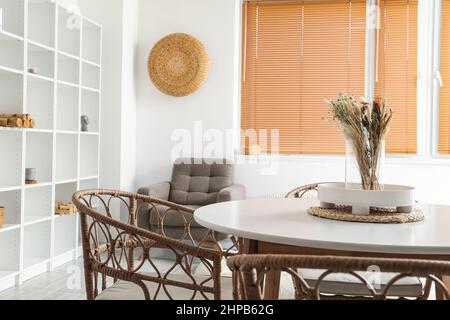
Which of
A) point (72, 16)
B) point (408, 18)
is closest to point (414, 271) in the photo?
point (72, 16)

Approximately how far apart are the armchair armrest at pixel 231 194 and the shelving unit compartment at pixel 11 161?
1.48m

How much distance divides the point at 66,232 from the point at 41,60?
141 centimetres

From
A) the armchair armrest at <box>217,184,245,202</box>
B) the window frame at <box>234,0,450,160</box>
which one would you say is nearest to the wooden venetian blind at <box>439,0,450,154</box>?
the window frame at <box>234,0,450,160</box>

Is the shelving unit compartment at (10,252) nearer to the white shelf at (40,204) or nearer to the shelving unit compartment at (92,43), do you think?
the white shelf at (40,204)

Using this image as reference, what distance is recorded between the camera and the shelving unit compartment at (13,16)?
358 cm

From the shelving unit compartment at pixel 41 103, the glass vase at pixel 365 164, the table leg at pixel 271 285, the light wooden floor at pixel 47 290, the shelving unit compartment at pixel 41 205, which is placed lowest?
the light wooden floor at pixel 47 290

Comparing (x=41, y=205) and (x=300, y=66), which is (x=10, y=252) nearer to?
(x=41, y=205)

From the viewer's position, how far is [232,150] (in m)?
5.08

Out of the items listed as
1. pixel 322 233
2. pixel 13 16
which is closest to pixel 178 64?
pixel 13 16

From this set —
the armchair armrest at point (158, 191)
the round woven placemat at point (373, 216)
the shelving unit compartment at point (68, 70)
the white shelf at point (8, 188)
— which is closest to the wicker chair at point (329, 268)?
the round woven placemat at point (373, 216)

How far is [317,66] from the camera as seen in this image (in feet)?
16.4

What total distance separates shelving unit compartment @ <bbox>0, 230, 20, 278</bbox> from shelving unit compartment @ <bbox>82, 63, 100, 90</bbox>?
1.69 metres

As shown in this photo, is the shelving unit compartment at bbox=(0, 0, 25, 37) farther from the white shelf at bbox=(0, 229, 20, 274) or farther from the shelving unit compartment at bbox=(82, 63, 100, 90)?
the white shelf at bbox=(0, 229, 20, 274)
